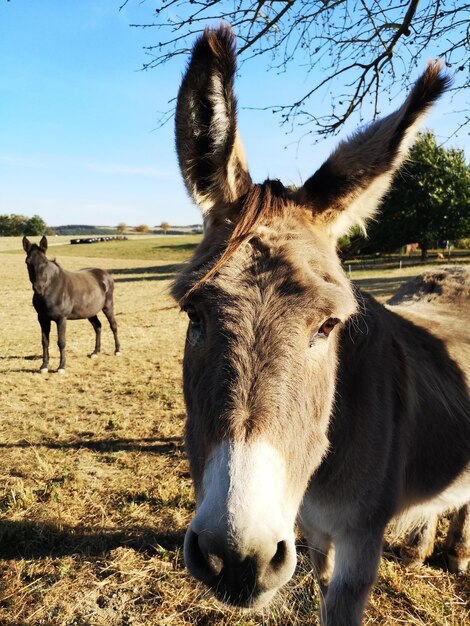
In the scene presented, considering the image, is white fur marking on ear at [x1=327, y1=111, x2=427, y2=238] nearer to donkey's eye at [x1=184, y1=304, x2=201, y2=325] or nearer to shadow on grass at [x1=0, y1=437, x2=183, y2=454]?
donkey's eye at [x1=184, y1=304, x2=201, y2=325]

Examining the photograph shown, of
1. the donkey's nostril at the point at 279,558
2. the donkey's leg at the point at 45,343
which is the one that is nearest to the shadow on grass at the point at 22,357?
the donkey's leg at the point at 45,343

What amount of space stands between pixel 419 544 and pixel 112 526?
291 centimetres

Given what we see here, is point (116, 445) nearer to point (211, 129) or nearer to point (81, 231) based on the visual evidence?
point (211, 129)

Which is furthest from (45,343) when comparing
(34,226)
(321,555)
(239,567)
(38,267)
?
(34,226)

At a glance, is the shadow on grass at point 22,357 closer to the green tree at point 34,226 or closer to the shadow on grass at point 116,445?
the shadow on grass at point 116,445

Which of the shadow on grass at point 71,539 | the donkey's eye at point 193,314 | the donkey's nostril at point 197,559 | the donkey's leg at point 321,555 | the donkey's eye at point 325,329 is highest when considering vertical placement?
the donkey's eye at point 193,314

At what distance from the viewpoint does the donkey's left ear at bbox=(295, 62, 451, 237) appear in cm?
202

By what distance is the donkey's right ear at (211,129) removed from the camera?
1.85 meters

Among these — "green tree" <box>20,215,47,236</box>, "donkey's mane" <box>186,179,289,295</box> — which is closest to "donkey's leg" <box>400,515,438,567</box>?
"donkey's mane" <box>186,179,289,295</box>

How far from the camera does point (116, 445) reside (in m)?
5.57

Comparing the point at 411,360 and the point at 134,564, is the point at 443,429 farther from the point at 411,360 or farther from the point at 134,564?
the point at 134,564

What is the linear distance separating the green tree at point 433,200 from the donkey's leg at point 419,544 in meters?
32.3

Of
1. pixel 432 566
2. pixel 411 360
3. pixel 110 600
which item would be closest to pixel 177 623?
pixel 110 600

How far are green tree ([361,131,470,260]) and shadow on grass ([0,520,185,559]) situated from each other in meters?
33.1
